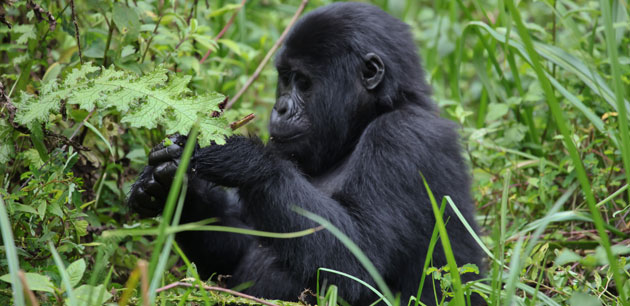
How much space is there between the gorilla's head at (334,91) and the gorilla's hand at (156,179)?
1.89 ft

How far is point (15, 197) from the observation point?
2.49 m

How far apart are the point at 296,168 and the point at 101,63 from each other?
44.8 inches

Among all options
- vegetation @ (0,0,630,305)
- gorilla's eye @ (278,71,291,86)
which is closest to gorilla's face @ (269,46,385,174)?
gorilla's eye @ (278,71,291,86)

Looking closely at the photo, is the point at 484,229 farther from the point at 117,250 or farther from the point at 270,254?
the point at 117,250

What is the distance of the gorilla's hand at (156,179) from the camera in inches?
107

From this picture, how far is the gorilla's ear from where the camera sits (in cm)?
321

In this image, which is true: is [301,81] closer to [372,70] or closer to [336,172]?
[372,70]

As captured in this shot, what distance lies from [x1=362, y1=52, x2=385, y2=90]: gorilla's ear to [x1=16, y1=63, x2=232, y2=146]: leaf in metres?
0.89

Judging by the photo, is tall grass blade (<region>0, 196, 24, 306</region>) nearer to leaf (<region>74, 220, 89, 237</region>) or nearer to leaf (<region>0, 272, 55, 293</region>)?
leaf (<region>0, 272, 55, 293</region>)

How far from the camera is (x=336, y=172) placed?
3.16 meters

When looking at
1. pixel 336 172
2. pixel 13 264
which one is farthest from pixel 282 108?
pixel 13 264

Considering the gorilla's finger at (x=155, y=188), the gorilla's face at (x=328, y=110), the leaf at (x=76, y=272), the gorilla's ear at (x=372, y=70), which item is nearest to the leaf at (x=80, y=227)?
the gorilla's finger at (x=155, y=188)

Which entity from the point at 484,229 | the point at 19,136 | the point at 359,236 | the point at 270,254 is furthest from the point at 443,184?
the point at 19,136

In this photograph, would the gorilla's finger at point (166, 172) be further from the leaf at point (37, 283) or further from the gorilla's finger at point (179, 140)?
the leaf at point (37, 283)
